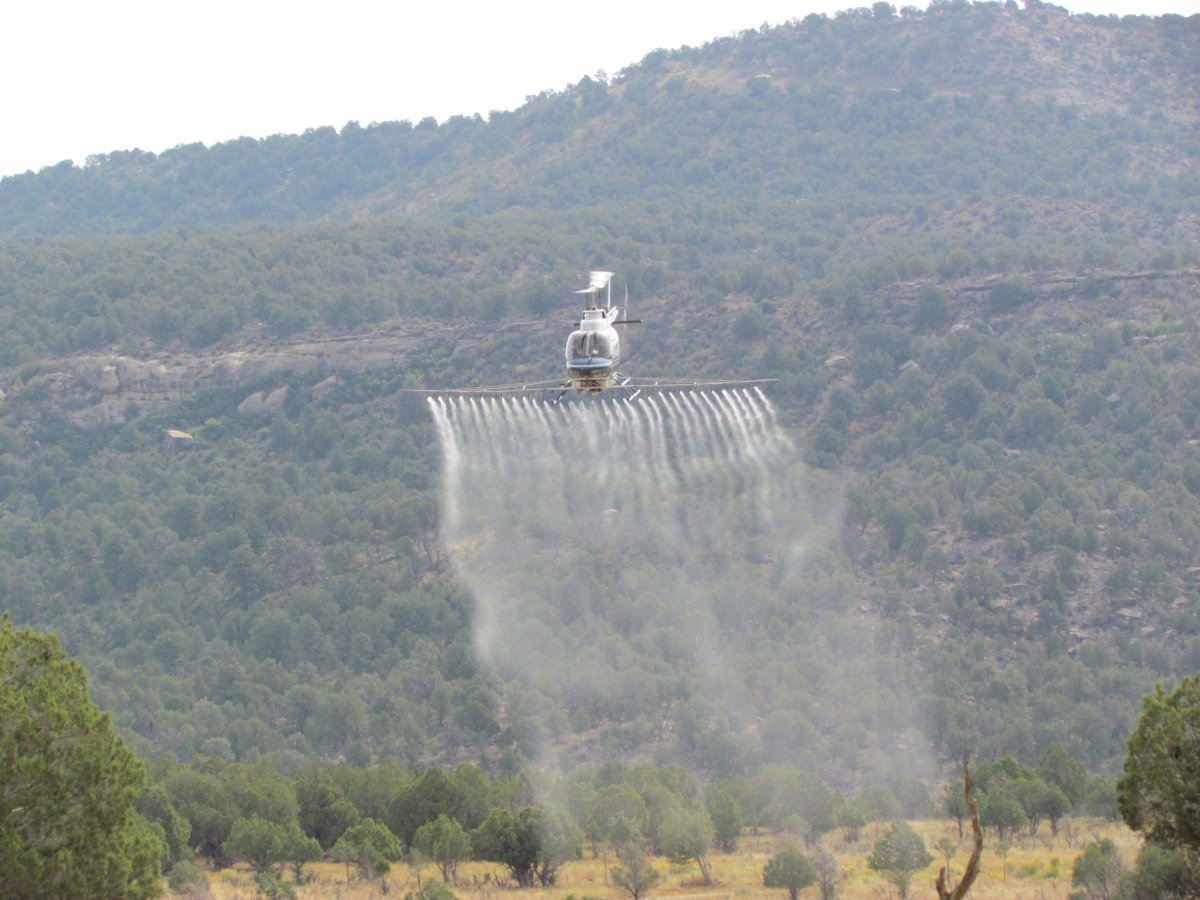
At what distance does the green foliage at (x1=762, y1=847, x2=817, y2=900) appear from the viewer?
4619 cm

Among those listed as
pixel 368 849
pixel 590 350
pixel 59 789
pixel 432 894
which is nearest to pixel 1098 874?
pixel 432 894

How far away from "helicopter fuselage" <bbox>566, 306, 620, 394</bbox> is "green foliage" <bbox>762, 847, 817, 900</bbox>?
48.6 ft

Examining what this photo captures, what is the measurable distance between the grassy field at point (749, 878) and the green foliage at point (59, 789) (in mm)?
11828

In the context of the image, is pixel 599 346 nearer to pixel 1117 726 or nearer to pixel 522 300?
pixel 1117 726

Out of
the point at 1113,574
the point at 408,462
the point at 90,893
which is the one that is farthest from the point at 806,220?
the point at 90,893

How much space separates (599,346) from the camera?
48719mm

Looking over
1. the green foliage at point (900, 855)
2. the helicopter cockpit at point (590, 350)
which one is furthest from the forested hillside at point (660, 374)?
the helicopter cockpit at point (590, 350)

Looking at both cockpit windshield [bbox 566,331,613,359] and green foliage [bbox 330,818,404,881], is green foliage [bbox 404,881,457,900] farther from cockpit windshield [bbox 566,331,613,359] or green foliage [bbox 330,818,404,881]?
cockpit windshield [bbox 566,331,613,359]

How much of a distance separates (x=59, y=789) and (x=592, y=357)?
75.1ft

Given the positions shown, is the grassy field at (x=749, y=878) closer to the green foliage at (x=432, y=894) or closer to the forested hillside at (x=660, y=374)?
the green foliage at (x=432, y=894)

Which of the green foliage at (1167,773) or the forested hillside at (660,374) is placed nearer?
the green foliage at (1167,773)

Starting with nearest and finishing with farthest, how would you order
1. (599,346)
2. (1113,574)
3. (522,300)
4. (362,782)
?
(599,346) → (362,782) → (1113,574) → (522,300)

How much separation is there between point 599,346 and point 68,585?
2490 inches

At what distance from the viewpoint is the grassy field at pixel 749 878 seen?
45.1 meters
